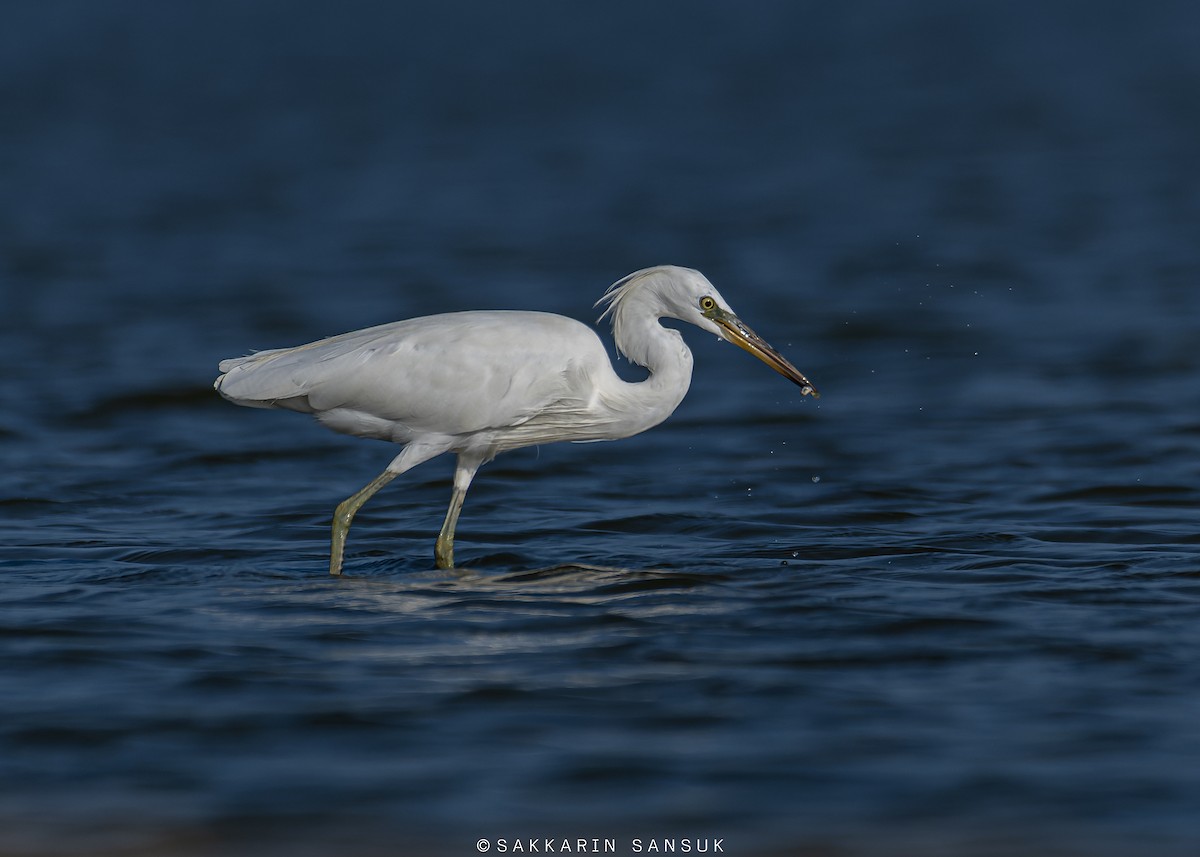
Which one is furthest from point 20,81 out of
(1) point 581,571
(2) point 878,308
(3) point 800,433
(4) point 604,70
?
(1) point 581,571

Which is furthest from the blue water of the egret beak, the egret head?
the egret head

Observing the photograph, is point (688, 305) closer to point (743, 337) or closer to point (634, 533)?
point (743, 337)

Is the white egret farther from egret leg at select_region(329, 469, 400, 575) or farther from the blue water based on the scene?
the blue water

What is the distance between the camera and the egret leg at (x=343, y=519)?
884cm

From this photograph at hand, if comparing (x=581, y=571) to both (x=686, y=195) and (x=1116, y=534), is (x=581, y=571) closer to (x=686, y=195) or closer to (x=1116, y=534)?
(x=1116, y=534)

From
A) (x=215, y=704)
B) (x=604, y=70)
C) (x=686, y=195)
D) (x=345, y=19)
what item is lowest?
(x=215, y=704)

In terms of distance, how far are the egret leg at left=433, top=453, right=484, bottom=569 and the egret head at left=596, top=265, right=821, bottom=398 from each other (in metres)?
1.00

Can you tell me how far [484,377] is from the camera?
8.83 meters

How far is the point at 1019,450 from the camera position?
1157 cm

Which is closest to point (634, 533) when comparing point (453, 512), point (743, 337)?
point (453, 512)

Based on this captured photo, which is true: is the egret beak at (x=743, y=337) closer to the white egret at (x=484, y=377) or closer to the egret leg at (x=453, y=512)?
the white egret at (x=484, y=377)

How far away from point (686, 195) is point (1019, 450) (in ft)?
44.6

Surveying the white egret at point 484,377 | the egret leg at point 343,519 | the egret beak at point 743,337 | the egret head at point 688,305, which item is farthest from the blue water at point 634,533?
the egret head at point 688,305

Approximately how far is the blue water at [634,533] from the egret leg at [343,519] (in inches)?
6.1
